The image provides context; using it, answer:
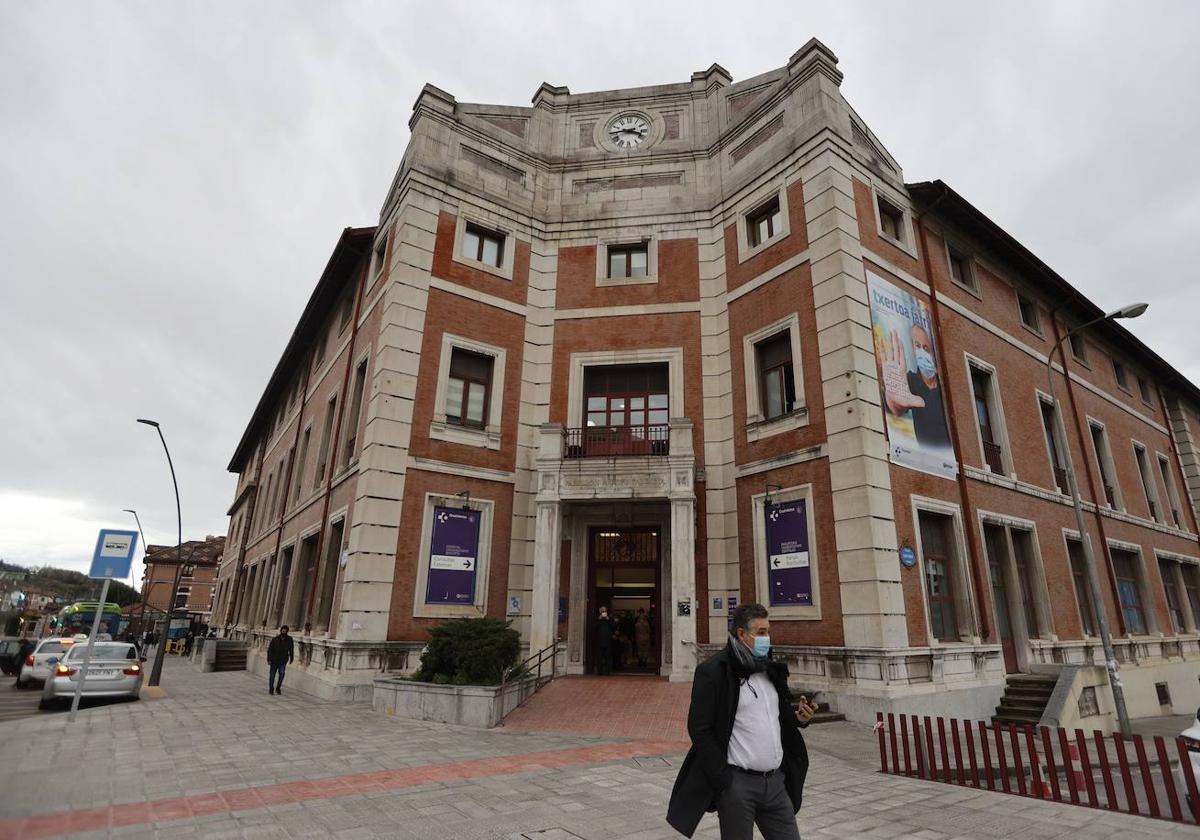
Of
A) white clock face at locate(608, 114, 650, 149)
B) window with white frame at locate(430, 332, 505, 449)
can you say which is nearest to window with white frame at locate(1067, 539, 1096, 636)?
window with white frame at locate(430, 332, 505, 449)

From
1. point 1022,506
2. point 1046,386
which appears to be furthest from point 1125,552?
point 1022,506

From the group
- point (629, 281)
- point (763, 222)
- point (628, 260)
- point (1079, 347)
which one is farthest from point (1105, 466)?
point (628, 260)

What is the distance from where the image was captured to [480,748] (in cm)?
928

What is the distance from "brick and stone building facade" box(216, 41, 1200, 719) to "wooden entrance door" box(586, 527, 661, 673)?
8 centimetres

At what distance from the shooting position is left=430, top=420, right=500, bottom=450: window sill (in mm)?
16625

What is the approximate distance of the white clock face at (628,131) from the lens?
69.8 ft

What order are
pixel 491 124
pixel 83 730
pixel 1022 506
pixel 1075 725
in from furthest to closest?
pixel 491 124
pixel 1022 506
pixel 1075 725
pixel 83 730

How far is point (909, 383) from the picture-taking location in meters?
15.9

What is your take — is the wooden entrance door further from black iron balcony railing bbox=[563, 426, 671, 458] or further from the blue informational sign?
the blue informational sign

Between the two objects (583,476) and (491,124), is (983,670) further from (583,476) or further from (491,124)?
(491,124)

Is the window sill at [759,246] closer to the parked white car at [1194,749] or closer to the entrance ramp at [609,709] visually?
the entrance ramp at [609,709]

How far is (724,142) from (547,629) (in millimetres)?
15207

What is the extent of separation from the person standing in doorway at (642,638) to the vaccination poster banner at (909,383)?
23.9 feet

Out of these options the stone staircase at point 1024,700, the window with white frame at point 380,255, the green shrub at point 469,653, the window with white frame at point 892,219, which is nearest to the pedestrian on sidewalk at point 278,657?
the green shrub at point 469,653
